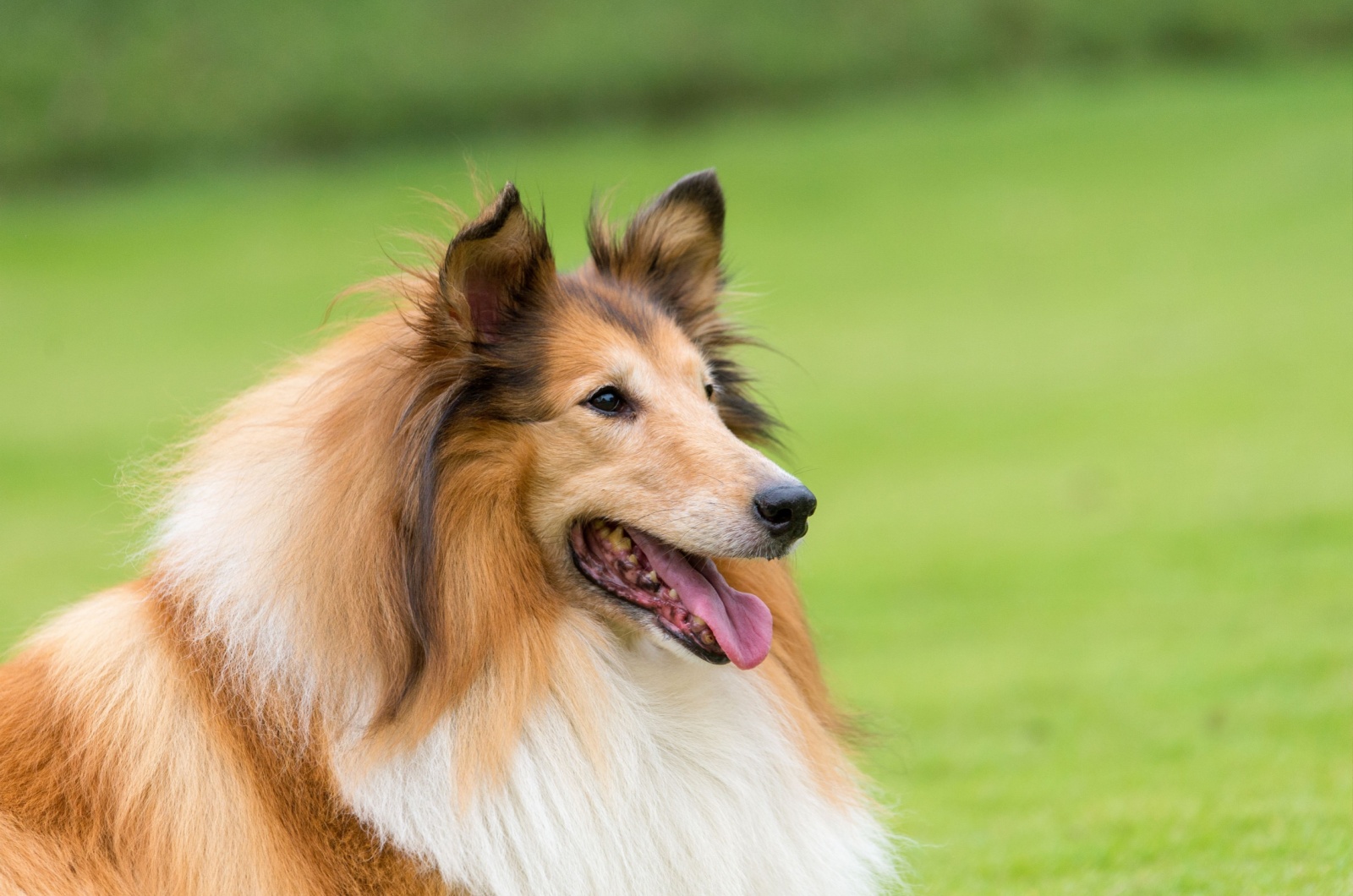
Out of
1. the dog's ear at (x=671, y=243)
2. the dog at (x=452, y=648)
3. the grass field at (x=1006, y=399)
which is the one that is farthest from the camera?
the grass field at (x=1006, y=399)

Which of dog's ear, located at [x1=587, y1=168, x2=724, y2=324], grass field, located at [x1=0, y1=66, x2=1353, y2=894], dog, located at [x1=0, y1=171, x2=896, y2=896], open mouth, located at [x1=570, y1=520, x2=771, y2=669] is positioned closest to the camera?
dog, located at [x1=0, y1=171, x2=896, y2=896]

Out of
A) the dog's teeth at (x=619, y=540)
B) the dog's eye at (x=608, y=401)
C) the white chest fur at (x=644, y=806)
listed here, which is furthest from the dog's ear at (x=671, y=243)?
the white chest fur at (x=644, y=806)

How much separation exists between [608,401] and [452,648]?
2.58 ft

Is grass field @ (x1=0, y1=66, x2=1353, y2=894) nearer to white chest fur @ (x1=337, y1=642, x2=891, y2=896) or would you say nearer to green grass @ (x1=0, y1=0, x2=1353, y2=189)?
white chest fur @ (x1=337, y1=642, x2=891, y2=896)

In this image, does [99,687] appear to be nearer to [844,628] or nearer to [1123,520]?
[844,628]

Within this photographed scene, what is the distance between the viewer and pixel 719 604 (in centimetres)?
417

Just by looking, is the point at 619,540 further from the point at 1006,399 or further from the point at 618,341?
the point at 1006,399

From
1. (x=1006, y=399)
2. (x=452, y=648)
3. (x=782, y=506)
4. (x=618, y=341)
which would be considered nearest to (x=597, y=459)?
(x=618, y=341)

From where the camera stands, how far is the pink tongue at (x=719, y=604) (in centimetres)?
410

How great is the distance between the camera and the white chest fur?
3.80 meters

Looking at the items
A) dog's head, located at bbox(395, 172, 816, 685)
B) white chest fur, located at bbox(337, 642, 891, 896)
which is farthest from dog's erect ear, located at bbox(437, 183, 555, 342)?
white chest fur, located at bbox(337, 642, 891, 896)

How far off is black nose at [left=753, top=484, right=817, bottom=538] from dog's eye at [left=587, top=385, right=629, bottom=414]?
48cm

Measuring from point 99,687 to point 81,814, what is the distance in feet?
1.04

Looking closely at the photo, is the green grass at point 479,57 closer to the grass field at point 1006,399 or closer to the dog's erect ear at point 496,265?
the grass field at point 1006,399
